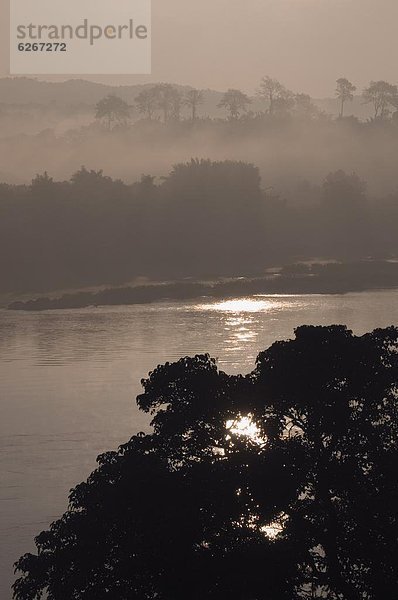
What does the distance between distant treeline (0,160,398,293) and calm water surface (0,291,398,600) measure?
68.3ft

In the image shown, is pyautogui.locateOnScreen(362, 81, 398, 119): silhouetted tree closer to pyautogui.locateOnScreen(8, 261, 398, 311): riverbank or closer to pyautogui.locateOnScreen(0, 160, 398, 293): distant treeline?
pyautogui.locateOnScreen(0, 160, 398, 293): distant treeline

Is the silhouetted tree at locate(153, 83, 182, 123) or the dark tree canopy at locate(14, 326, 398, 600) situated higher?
the silhouetted tree at locate(153, 83, 182, 123)

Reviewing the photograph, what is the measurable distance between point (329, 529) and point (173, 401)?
3.96m

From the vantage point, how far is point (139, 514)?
21.9 m

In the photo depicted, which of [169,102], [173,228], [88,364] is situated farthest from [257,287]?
[169,102]

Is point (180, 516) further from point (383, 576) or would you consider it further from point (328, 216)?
point (328, 216)

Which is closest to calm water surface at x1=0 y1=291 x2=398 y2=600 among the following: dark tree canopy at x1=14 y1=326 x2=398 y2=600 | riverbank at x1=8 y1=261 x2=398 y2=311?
riverbank at x1=8 y1=261 x2=398 y2=311

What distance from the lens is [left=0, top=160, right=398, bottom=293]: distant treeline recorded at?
12088 cm

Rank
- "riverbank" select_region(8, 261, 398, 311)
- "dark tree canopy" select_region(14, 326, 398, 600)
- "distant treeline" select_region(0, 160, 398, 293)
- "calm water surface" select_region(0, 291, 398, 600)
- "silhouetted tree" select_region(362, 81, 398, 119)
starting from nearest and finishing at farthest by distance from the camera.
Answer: "dark tree canopy" select_region(14, 326, 398, 600) → "calm water surface" select_region(0, 291, 398, 600) → "riverbank" select_region(8, 261, 398, 311) → "distant treeline" select_region(0, 160, 398, 293) → "silhouetted tree" select_region(362, 81, 398, 119)

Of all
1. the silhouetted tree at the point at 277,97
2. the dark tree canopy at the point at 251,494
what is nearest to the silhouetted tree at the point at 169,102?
the silhouetted tree at the point at 277,97

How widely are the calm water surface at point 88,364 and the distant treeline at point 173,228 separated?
20.8m

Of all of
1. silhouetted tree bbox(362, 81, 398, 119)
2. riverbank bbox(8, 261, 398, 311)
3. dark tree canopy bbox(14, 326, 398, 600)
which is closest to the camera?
dark tree canopy bbox(14, 326, 398, 600)

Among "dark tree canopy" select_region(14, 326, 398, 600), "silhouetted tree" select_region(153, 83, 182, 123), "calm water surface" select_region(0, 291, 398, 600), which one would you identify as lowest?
"calm water surface" select_region(0, 291, 398, 600)

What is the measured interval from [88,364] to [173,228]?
63.5 m
